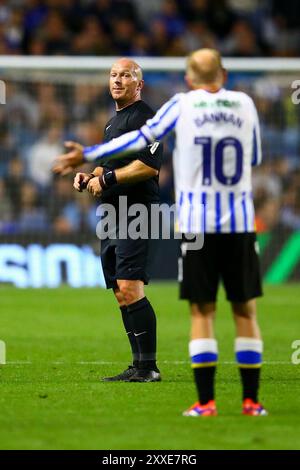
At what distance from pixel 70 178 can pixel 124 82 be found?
933 centimetres

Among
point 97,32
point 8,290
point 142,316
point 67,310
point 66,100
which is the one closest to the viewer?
point 142,316

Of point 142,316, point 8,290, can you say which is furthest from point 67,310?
point 142,316

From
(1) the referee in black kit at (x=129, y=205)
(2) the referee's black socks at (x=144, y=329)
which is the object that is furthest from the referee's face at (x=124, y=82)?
(2) the referee's black socks at (x=144, y=329)

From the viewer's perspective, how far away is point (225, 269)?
6477 mm

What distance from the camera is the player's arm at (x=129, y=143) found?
6.36m

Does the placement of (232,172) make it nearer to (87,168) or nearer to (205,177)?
(205,177)

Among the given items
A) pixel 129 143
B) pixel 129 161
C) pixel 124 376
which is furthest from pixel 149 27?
pixel 129 143

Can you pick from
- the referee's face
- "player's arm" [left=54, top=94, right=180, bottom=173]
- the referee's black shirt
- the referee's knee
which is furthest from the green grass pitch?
the referee's face

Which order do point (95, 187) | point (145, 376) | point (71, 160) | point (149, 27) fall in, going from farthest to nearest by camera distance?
point (149, 27) → point (145, 376) → point (95, 187) → point (71, 160)

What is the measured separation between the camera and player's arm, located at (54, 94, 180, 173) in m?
6.36

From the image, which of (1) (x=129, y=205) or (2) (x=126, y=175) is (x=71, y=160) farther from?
(1) (x=129, y=205)

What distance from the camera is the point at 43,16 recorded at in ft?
66.7

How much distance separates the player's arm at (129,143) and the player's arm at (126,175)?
1430mm

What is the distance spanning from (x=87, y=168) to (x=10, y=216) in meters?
1.50
